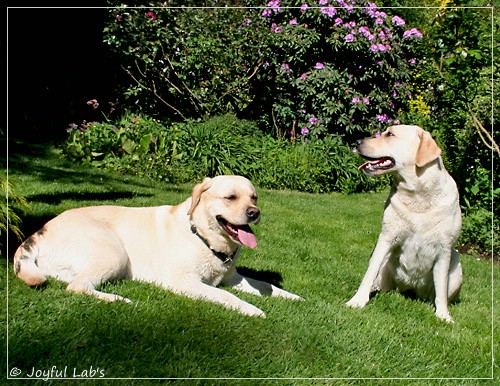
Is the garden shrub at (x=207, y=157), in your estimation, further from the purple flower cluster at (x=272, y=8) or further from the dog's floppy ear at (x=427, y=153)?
the dog's floppy ear at (x=427, y=153)

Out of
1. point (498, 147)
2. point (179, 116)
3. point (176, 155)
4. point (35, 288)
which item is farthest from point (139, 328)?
point (179, 116)

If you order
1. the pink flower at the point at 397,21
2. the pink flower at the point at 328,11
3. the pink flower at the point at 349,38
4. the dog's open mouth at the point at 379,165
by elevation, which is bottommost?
the dog's open mouth at the point at 379,165

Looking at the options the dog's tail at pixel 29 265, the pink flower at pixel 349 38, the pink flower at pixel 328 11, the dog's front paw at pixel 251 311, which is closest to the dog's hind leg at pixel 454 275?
the dog's front paw at pixel 251 311

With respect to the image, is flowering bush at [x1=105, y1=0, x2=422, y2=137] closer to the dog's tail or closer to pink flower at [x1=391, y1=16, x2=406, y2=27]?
pink flower at [x1=391, y1=16, x2=406, y2=27]

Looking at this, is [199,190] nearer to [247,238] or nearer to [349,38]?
[247,238]

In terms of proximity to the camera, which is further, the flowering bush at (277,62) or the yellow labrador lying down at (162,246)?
the flowering bush at (277,62)

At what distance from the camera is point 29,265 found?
376 cm

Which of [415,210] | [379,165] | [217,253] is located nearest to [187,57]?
[379,165]

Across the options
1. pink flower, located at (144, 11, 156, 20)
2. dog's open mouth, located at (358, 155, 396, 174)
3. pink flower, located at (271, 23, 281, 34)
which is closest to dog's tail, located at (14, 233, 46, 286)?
dog's open mouth, located at (358, 155, 396, 174)

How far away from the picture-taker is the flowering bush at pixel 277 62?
35.4 ft

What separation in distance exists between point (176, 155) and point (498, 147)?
4.49 m

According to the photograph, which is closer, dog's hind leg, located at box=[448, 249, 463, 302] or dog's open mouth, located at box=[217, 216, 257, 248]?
dog's open mouth, located at box=[217, 216, 257, 248]

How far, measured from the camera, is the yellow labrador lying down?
A: 381 cm

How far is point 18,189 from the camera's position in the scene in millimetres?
6402
